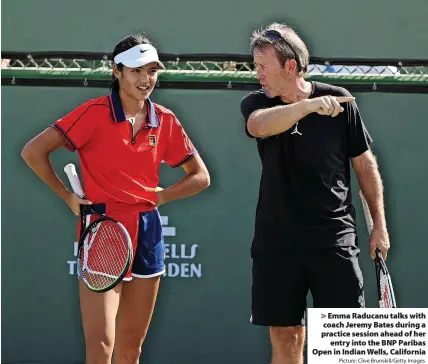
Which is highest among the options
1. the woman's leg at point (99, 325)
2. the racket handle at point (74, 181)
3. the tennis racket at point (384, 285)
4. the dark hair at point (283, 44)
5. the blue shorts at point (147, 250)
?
the dark hair at point (283, 44)

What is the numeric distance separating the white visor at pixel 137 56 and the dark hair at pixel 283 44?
1.57 feet

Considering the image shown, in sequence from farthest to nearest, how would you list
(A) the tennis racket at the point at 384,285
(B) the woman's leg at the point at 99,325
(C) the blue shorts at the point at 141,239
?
(C) the blue shorts at the point at 141,239 → (B) the woman's leg at the point at 99,325 → (A) the tennis racket at the point at 384,285

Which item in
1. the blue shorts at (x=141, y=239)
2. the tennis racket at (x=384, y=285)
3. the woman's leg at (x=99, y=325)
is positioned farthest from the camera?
the blue shorts at (x=141, y=239)

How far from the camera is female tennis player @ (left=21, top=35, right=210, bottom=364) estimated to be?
4527 mm

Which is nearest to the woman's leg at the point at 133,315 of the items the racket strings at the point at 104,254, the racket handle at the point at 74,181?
the racket strings at the point at 104,254

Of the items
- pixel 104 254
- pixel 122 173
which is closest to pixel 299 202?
pixel 122 173

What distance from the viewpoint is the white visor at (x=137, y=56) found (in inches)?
179

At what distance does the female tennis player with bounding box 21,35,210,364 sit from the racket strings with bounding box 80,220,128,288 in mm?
59

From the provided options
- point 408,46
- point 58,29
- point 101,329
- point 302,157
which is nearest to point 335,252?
point 302,157

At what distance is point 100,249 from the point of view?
15.2 ft

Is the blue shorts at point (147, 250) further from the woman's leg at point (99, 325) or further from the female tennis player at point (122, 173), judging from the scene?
the woman's leg at point (99, 325)

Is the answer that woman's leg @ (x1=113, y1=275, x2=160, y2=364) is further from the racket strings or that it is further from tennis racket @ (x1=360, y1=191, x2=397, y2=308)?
tennis racket @ (x1=360, y1=191, x2=397, y2=308)

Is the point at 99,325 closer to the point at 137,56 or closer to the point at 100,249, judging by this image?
the point at 100,249

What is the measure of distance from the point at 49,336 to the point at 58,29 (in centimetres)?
172
